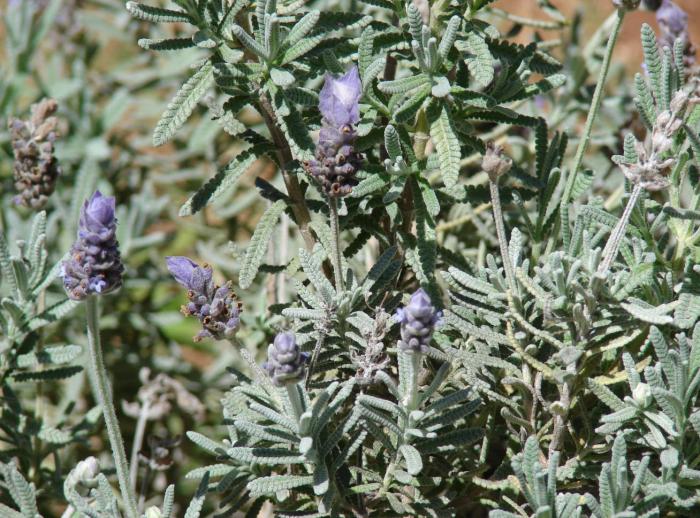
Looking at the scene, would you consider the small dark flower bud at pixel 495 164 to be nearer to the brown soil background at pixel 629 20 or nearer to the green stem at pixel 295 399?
the green stem at pixel 295 399

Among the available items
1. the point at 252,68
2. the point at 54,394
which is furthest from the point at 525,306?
the point at 54,394

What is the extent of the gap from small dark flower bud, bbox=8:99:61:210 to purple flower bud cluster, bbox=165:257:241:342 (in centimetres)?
54

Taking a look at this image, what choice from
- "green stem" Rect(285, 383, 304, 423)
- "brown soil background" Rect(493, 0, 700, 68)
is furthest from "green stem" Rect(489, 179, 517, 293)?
"brown soil background" Rect(493, 0, 700, 68)

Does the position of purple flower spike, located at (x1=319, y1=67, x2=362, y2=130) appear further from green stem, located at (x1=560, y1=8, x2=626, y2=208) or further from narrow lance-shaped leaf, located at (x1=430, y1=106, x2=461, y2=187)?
green stem, located at (x1=560, y1=8, x2=626, y2=208)

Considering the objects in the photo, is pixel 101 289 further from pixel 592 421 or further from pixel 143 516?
pixel 592 421

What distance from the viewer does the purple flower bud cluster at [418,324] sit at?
3.38 feet

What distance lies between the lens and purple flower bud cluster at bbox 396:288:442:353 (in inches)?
40.6

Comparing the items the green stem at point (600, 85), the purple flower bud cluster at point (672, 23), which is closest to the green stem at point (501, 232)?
the green stem at point (600, 85)

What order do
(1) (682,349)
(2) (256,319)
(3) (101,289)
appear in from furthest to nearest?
(2) (256,319) < (1) (682,349) < (3) (101,289)

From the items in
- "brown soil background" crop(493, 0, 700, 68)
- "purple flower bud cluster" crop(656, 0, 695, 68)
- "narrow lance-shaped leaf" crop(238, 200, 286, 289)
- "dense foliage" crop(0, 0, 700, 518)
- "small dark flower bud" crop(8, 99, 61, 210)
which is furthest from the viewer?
"brown soil background" crop(493, 0, 700, 68)

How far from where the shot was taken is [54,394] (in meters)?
2.45

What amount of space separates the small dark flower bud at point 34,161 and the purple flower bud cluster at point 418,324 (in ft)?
2.93

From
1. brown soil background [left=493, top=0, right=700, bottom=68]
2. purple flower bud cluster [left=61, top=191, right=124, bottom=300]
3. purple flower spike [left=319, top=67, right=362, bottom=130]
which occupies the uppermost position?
purple flower spike [left=319, top=67, right=362, bottom=130]

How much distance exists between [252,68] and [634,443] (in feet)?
2.75
